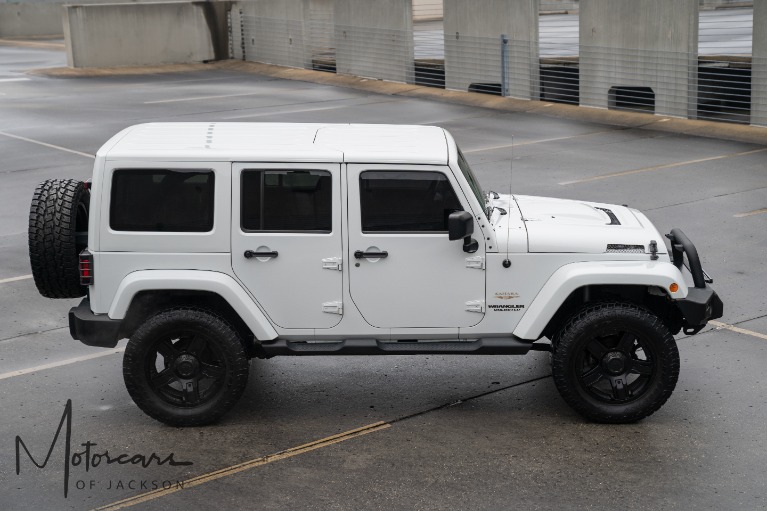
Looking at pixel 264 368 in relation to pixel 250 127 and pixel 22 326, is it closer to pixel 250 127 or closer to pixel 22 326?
pixel 250 127

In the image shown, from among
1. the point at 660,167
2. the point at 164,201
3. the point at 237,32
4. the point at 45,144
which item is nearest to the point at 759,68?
the point at 660,167

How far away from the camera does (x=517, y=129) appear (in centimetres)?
2150

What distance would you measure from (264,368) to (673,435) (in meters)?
3.24

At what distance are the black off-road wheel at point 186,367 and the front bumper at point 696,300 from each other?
3024 mm

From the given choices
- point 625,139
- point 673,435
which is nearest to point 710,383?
point 673,435

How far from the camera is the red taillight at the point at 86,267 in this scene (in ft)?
23.8

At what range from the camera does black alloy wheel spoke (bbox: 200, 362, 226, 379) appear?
741 cm

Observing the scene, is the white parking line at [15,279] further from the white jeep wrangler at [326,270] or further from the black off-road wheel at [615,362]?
the black off-road wheel at [615,362]

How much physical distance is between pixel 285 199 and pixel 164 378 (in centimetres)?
149

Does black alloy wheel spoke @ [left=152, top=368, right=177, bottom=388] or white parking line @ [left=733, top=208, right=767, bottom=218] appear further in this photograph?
white parking line @ [left=733, top=208, right=767, bottom=218]

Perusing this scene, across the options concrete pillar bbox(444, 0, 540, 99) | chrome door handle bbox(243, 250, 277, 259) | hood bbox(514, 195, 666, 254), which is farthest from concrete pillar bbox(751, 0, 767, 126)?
chrome door handle bbox(243, 250, 277, 259)

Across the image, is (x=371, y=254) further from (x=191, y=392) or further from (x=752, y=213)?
(x=752, y=213)
